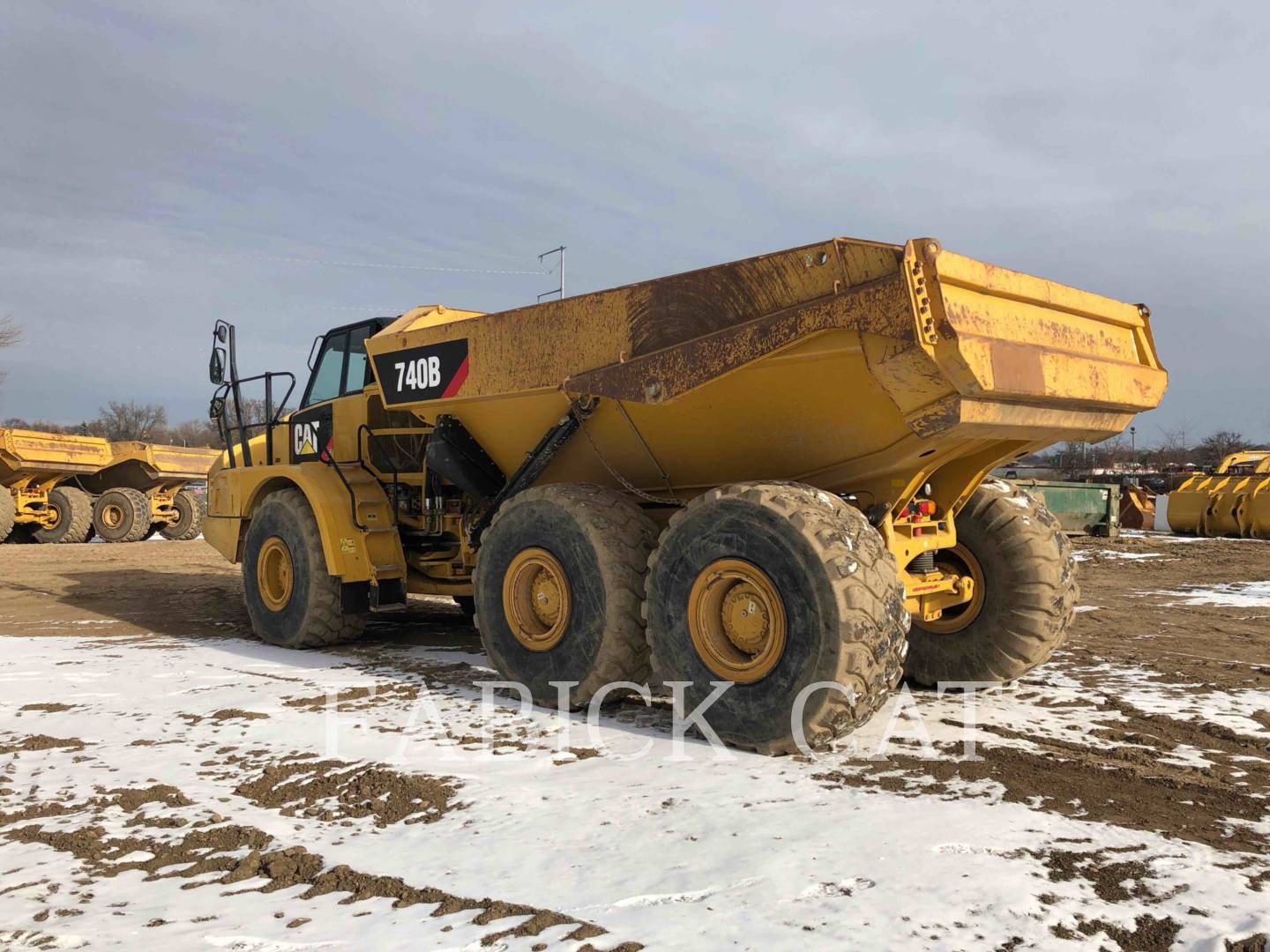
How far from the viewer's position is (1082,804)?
10.9ft

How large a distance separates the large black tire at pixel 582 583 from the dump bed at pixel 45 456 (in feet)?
60.7

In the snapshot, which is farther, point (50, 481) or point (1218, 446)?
point (1218, 446)

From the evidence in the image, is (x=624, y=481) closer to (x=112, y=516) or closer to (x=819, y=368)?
(x=819, y=368)

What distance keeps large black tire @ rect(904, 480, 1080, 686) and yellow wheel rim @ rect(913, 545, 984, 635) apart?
0.01m

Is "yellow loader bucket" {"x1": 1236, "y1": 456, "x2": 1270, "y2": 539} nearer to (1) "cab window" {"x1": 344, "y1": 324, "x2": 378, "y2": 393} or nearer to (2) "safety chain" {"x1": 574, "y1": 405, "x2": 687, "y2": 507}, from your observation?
(2) "safety chain" {"x1": 574, "y1": 405, "x2": 687, "y2": 507}

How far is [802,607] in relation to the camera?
400 centimetres

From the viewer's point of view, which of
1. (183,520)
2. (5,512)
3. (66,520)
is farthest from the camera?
(183,520)

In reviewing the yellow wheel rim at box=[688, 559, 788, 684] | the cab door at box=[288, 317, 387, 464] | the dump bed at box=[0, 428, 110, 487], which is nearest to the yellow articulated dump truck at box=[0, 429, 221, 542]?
the dump bed at box=[0, 428, 110, 487]

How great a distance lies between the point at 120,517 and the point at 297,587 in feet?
55.7

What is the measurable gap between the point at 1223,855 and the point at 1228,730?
1.73 meters

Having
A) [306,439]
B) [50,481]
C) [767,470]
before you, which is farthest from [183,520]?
[767,470]

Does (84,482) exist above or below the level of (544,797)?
above

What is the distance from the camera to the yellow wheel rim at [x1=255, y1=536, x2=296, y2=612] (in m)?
7.15

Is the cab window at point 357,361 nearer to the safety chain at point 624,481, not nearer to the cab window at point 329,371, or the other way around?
the cab window at point 329,371
